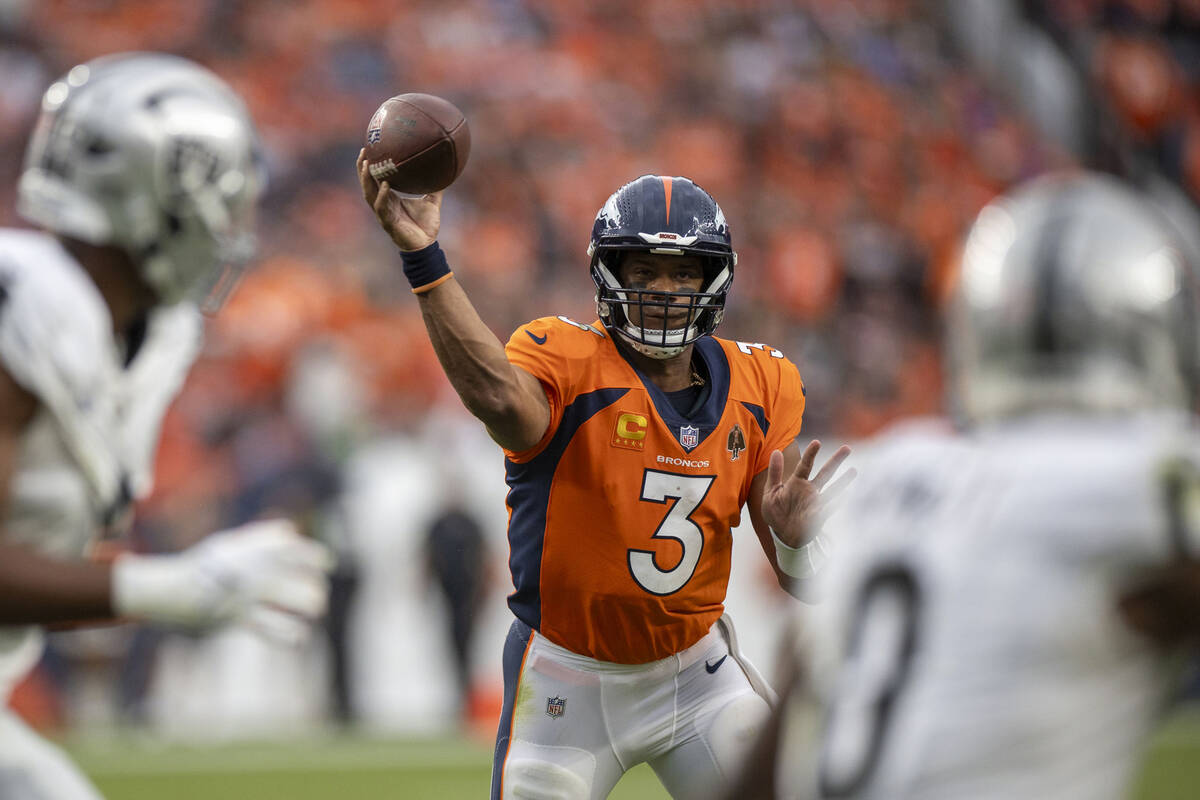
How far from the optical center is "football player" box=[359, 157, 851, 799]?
3367 mm

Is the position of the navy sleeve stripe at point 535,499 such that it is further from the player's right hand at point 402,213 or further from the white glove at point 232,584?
the white glove at point 232,584

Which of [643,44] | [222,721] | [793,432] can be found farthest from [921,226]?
[793,432]

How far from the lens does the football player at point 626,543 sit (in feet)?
11.0

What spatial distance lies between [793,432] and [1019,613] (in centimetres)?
184

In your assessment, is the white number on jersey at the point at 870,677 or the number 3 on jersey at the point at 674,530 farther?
the number 3 on jersey at the point at 674,530

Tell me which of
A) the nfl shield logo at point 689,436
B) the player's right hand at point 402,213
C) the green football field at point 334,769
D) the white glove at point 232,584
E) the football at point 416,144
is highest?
the football at point 416,144

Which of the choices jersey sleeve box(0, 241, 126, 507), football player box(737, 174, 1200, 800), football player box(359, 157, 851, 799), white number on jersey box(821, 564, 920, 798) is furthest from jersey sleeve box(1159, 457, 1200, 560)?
jersey sleeve box(0, 241, 126, 507)

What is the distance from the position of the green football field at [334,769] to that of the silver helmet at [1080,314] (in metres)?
5.05

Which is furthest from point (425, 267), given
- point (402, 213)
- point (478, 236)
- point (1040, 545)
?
point (478, 236)

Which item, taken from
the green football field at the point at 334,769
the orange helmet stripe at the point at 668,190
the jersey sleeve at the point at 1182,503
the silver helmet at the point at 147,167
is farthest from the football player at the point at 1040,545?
the green football field at the point at 334,769

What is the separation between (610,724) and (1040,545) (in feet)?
5.71

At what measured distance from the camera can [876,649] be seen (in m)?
1.97

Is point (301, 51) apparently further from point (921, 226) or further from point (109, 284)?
point (109, 284)

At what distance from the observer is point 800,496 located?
10.5ft
